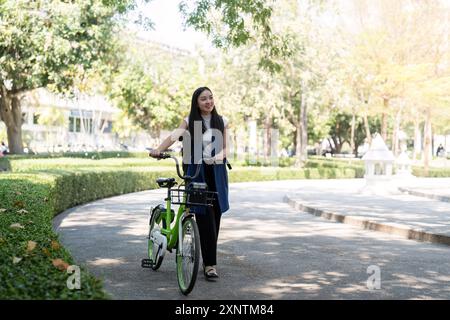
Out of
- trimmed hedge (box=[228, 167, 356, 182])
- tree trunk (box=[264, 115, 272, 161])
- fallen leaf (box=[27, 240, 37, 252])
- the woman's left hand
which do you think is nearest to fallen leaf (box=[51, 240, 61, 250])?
fallen leaf (box=[27, 240, 37, 252])

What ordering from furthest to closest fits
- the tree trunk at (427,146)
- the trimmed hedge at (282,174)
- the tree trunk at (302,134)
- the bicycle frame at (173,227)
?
1. the tree trunk at (427,146)
2. the tree trunk at (302,134)
3. the trimmed hedge at (282,174)
4. the bicycle frame at (173,227)

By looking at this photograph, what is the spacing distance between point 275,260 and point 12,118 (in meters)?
28.6

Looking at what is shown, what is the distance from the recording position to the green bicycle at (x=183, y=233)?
252 inches

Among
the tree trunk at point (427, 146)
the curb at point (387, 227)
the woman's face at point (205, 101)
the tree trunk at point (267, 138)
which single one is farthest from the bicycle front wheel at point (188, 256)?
the tree trunk at point (427, 146)

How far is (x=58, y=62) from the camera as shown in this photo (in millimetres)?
29781

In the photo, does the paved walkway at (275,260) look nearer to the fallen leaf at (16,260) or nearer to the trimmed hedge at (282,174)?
the fallen leaf at (16,260)

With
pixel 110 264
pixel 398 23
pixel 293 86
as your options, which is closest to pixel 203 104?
pixel 110 264

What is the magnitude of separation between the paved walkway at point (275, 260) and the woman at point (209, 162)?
35 cm

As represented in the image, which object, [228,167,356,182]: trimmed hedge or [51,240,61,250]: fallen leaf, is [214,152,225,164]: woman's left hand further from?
[228,167,356,182]: trimmed hedge

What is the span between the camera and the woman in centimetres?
709

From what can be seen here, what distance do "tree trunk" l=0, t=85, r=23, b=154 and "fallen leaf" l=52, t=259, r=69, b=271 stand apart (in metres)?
30.5

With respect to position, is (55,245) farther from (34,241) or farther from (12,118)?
(12,118)

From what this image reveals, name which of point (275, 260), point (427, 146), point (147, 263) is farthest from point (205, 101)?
point (427, 146)

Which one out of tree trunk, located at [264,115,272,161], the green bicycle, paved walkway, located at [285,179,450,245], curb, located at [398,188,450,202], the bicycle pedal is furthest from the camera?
tree trunk, located at [264,115,272,161]
